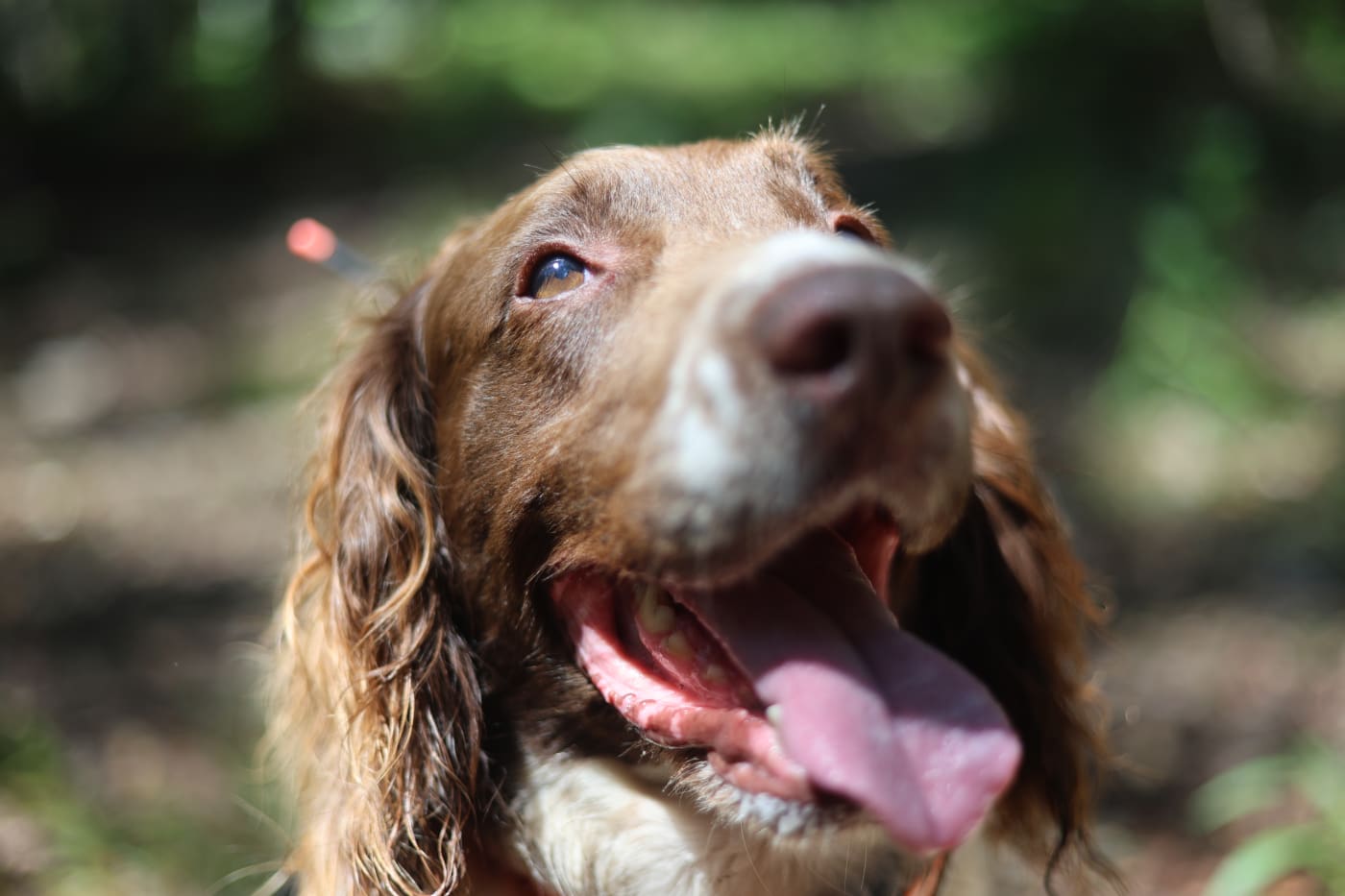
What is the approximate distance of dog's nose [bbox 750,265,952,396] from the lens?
1.63m

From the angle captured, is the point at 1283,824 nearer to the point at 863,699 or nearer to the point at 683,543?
the point at 863,699

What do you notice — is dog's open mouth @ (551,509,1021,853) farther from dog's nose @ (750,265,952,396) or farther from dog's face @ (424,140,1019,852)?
dog's nose @ (750,265,952,396)

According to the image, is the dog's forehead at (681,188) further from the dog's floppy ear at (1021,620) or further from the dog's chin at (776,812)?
the dog's chin at (776,812)

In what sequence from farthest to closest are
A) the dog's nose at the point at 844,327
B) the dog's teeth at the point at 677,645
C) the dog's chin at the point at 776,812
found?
the dog's teeth at the point at 677,645 → the dog's chin at the point at 776,812 → the dog's nose at the point at 844,327

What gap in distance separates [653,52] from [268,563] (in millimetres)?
11750

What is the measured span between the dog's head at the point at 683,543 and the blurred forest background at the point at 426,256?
484 millimetres

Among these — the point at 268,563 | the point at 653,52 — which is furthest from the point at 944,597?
the point at 653,52

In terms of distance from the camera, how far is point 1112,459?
602 centimetres

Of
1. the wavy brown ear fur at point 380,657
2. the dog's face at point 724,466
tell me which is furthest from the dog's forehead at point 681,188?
the wavy brown ear fur at point 380,657

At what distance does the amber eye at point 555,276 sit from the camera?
2377 mm

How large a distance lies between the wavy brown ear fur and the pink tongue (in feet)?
2.25

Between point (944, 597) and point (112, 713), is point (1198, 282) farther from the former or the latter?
point (112, 713)

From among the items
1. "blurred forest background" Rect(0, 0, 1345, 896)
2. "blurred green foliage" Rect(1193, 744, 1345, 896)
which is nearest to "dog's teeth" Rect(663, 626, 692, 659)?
"blurred forest background" Rect(0, 0, 1345, 896)

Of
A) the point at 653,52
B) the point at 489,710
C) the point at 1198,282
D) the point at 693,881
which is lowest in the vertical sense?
the point at 653,52
